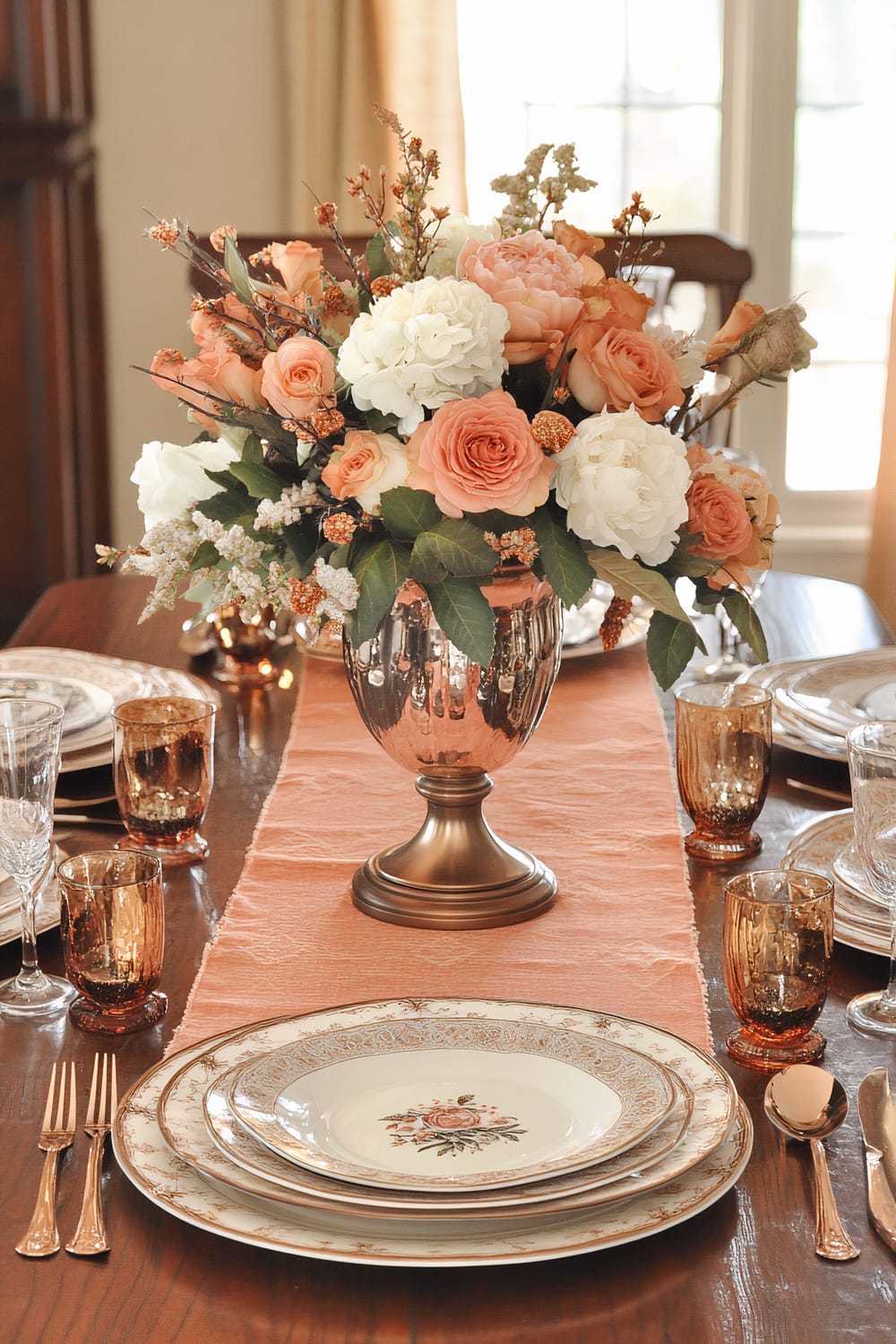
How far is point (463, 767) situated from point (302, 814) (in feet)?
0.74

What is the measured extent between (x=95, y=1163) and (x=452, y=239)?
0.62 meters

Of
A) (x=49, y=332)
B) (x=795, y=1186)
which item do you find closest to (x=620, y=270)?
(x=795, y=1186)

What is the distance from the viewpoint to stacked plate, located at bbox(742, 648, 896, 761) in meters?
1.37

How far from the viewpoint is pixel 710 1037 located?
2.89ft

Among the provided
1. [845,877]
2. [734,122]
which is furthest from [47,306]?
[845,877]

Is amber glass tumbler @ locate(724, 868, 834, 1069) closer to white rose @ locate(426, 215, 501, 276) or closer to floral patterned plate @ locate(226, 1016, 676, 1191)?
floral patterned plate @ locate(226, 1016, 676, 1191)

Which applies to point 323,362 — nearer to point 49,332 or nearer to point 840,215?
point 49,332

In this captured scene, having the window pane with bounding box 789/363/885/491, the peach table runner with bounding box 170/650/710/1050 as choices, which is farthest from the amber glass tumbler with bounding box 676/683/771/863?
the window pane with bounding box 789/363/885/491

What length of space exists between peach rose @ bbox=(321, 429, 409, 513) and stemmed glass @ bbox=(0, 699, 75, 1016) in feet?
0.80

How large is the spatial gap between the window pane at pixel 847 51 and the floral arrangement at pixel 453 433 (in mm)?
2870

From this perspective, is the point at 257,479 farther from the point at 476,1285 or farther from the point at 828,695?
the point at 828,695

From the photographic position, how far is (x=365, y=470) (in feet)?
2.99

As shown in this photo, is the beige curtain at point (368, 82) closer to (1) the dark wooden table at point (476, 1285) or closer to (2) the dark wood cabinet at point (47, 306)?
(2) the dark wood cabinet at point (47, 306)

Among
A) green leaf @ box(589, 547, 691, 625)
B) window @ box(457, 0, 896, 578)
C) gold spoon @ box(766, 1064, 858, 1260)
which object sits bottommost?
gold spoon @ box(766, 1064, 858, 1260)
